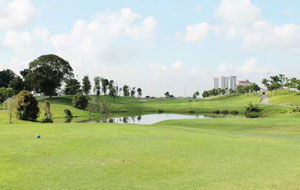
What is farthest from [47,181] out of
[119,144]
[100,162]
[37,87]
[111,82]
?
[111,82]

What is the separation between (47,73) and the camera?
112 metres

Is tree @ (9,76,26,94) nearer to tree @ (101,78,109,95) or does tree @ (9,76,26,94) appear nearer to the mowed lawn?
tree @ (101,78,109,95)

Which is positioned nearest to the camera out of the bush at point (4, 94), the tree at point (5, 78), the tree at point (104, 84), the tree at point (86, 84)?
the bush at point (4, 94)

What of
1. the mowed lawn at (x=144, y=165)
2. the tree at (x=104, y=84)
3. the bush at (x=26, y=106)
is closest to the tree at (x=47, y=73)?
the tree at (x=104, y=84)

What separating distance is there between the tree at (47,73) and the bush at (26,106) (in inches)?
2422

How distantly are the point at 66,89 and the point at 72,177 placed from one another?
440 feet

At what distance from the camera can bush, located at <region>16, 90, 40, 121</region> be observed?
47.2m

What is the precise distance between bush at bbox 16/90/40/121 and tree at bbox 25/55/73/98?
6151 cm

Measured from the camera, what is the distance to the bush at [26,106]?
155ft

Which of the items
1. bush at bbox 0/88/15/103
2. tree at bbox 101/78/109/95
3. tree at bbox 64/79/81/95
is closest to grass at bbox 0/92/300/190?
bush at bbox 0/88/15/103

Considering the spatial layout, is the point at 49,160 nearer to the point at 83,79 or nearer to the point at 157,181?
the point at 157,181

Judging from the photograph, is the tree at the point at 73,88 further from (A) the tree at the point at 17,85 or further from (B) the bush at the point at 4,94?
(B) the bush at the point at 4,94

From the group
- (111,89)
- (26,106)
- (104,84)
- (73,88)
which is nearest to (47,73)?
(73,88)

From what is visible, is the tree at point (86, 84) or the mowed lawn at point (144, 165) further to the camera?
the tree at point (86, 84)
